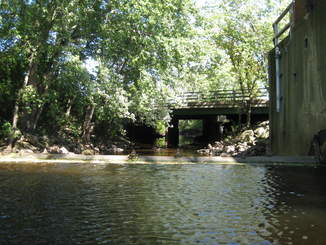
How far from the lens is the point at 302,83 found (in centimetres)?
1512

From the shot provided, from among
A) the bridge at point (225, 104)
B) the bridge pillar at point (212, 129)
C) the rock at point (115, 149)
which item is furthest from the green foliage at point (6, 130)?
the bridge pillar at point (212, 129)

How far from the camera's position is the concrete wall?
13633mm

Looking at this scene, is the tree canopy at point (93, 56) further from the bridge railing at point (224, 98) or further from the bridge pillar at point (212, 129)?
the bridge pillar at point (212, 129)

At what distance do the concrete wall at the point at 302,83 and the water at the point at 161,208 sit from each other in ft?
12.1

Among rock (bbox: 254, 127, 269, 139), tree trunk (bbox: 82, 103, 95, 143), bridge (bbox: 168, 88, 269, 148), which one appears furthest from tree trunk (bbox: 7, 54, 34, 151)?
rock (bbox: 254, 127, 269, 139)

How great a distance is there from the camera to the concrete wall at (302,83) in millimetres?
13633

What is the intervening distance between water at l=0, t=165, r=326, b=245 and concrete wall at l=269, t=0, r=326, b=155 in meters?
3.67

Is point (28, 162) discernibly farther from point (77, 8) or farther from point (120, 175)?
point (77, 8)

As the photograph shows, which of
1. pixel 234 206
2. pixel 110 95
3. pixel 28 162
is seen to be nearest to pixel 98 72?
pixel 110 95

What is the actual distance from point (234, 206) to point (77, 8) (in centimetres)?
1416

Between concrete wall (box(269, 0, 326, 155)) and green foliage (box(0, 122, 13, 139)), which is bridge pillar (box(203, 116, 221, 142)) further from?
green foliage (box(0, 122, 13, 139))

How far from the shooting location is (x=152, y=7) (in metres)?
18.0

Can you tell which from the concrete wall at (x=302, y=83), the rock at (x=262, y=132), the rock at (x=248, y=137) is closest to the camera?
the concrete wall at (x=302, y=83)

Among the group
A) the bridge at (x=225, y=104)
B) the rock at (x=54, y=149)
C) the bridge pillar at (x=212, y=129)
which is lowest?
the rock at (x=54, y=149)
